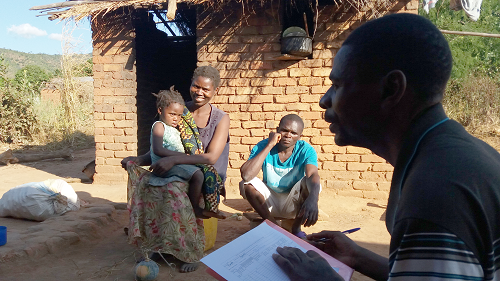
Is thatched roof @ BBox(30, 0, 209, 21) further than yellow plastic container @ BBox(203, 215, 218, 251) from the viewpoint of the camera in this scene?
Yes

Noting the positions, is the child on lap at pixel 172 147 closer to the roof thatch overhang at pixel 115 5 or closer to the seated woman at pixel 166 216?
the seated woman at pixel 166 216

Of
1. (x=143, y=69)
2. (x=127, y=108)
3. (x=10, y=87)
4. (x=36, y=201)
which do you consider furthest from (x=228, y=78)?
(x=10, y=87)

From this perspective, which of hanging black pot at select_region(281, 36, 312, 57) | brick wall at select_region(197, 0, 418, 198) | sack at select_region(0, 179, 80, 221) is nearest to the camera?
sack at select_region(0, 179, 80, 221)

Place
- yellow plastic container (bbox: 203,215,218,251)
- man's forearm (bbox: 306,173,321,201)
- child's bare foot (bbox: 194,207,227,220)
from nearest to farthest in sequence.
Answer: child's bare foot (bbox: 194,207,227,220) < man's forearm (bbox: 306,173,321,201) < yellow plastic container (bbox: 203,215,218,251)

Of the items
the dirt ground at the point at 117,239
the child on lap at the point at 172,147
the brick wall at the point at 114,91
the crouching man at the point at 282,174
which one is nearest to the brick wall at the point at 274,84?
the dirt ground at the point at 117,239

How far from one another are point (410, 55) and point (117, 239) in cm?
354

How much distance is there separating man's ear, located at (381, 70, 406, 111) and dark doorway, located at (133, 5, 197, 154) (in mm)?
4894

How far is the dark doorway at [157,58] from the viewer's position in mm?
6195

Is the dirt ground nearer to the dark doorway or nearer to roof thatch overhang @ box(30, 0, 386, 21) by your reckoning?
the dark doorway

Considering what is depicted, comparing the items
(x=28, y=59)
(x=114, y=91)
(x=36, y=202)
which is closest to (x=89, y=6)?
(x=114, y=91)

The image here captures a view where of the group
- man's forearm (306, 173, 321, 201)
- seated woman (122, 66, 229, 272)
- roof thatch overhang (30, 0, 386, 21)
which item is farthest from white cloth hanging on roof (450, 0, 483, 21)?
seated woman (122, 66, 229, 272)

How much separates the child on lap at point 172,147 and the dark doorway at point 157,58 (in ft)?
9.23

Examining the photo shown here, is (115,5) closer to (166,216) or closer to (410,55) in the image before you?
A: (166,216)

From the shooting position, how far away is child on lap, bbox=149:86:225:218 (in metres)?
2.86
